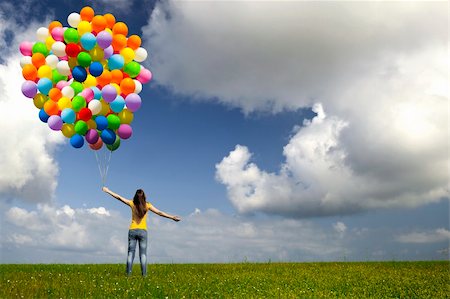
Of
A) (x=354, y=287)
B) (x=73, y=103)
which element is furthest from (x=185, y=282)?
(x=73, y=103)

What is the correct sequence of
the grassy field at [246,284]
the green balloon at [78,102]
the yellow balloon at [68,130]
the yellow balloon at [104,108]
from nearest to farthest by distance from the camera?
the grassy field at [246,284] < the green balloon at [78,102] < the yellow balloon at [104,108] < the yellow balloon at [68,130]

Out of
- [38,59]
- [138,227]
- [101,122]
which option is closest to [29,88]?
[38,59]

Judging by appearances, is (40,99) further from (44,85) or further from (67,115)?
(67,115)

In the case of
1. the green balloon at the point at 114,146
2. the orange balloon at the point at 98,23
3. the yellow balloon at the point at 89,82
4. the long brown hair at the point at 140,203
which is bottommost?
the long brown hair at the point at 140,203

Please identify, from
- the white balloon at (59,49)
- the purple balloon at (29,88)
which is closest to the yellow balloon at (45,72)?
the purple balloon at (29,88)

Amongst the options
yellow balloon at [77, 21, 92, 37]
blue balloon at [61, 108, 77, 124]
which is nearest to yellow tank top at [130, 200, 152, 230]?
blue balloon at [61, 108, 77, 124]

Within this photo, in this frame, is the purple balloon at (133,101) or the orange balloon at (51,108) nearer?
the orange balloon at (51,108)

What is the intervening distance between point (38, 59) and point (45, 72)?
55cm

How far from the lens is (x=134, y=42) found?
15484 mm

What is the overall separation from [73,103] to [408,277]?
12.6 m

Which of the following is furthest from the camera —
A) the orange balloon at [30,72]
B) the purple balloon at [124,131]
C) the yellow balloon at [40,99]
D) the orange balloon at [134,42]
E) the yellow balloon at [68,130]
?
the orange balloon at [134,42]

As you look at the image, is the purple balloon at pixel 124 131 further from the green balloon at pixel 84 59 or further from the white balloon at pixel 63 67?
the white balloon at pixel 63 67

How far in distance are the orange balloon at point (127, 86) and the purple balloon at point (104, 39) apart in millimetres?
1212

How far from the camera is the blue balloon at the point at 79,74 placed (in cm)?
1429
